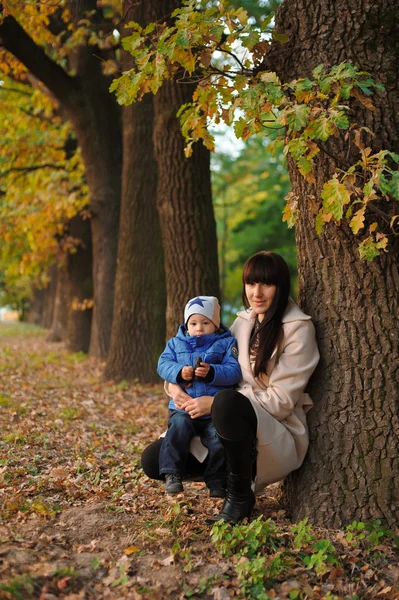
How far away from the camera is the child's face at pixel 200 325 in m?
4.54

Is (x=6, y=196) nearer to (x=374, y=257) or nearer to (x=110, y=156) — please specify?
(x=110, y=156)

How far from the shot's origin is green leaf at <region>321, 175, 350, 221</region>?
3.81m

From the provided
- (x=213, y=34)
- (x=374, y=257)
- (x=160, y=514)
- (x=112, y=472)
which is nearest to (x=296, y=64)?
(x=213, y=34)

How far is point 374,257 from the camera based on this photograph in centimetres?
410

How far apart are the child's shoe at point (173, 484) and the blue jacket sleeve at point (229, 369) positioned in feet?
2.18

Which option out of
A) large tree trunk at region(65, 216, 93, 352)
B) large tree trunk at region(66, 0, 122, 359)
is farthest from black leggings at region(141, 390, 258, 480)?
large tree trunk at region(65, 216, 93, 352)

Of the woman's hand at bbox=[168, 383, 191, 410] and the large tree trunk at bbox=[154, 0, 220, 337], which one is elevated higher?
the large tree trunk at bbox=[154, 0, 220, 337]

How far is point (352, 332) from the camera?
13.8ft

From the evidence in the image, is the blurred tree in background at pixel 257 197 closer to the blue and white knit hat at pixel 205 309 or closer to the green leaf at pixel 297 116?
the blue and white knit hat at pixel 205 309

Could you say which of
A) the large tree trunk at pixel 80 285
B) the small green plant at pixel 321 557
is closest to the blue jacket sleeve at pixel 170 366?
the small green plant at pixel 321 557

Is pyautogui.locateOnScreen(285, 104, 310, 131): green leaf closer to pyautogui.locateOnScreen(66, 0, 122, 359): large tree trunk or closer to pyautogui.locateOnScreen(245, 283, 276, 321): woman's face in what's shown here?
pyautogui.locateOnScreen(245, 283, 276, 321): woman's face

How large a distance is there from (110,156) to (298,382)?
8.99 m

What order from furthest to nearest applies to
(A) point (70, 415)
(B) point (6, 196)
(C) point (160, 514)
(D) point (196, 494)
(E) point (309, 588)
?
(B) point (6, 196)
(A) point (70, 415)
(D) point (196, 494)
(C) point (160, 514)
(E) point (309, 588)

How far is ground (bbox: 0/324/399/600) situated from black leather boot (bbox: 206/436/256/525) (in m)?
0.11
